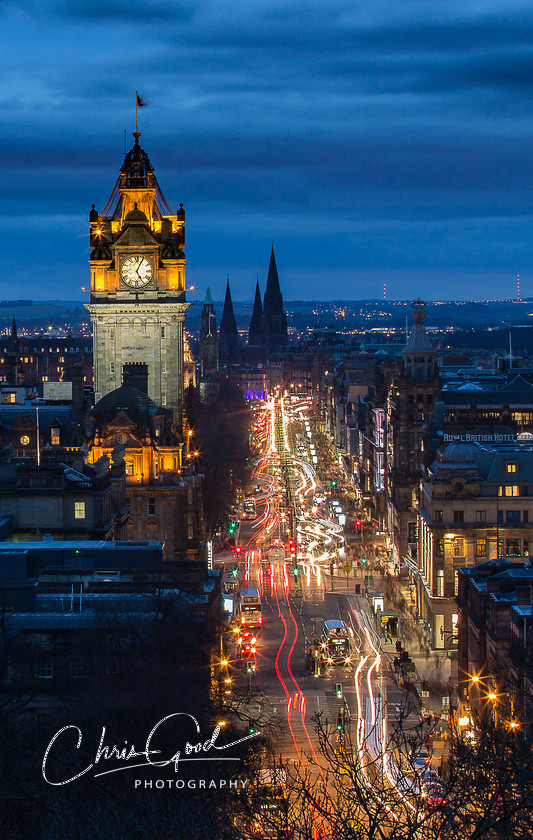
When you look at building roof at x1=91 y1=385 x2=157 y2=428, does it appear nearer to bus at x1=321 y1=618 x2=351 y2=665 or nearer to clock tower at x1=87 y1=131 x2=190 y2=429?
clock tower at x1=87 y1=131 x2=190 y2=429

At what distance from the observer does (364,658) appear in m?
84.9

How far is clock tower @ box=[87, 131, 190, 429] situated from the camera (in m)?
112

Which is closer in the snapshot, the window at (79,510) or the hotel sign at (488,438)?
the window at (79,510)

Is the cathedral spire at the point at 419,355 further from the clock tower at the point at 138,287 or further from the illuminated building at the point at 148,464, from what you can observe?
the illuminated building at the point at 148,464

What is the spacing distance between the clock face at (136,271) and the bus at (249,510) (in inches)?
1886

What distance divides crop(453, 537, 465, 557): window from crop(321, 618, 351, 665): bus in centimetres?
992

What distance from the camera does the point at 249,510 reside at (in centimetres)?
15800

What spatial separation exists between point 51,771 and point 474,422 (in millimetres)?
79265

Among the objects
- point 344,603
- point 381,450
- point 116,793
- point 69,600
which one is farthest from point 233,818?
point 381,450

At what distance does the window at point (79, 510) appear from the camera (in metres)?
76.1
